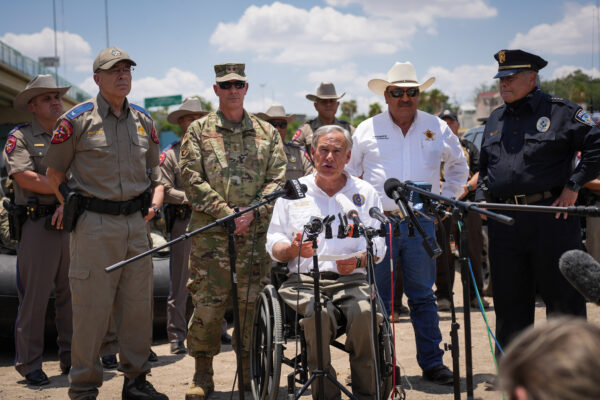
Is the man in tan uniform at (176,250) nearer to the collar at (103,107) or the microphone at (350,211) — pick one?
the collar at (103,107)

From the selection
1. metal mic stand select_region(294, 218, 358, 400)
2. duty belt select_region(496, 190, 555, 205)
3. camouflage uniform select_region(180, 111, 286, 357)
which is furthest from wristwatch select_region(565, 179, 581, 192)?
camouflage uniform select_region(180, 111, 286, 357)

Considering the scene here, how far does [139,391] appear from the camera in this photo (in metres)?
4.52

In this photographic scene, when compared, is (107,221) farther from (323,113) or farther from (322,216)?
(323,113)

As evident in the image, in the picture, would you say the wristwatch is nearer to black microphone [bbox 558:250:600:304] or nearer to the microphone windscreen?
the microphone windscreen

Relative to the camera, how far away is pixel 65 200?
A: 4.26 metres

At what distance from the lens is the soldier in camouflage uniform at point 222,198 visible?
15.1ft

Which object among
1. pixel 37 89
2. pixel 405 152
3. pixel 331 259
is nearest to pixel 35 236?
pixel 37 89

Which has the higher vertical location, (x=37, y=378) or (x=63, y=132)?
(x=63, y=132)

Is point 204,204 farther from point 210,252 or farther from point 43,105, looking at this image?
point 43,105

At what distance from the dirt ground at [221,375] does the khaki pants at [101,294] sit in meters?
0.54

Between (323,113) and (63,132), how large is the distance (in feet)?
12.1

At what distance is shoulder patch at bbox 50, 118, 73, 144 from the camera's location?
4273 mm

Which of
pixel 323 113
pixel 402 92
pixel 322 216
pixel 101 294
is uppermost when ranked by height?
pixel 323 113

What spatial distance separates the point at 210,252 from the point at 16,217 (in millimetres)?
1816
